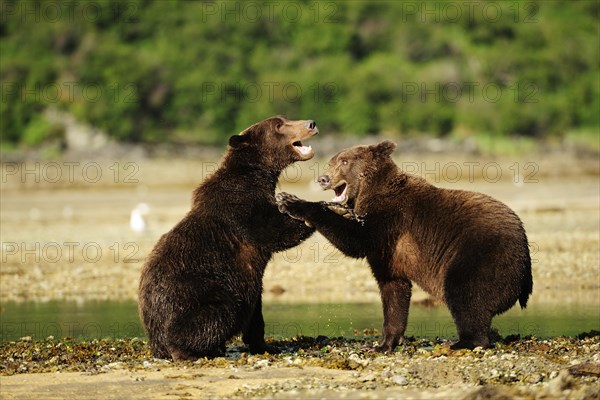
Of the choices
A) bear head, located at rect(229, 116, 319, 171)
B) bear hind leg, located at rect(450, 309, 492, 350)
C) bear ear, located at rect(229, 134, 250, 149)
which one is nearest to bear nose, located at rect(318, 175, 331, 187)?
bear head, located at rect(229, 116, 319, 171)

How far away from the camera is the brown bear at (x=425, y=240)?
34.0ft

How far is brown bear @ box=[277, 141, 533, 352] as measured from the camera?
1036 cm

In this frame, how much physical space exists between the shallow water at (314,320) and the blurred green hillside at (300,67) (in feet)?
110

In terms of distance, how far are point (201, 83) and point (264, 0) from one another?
34.8ft

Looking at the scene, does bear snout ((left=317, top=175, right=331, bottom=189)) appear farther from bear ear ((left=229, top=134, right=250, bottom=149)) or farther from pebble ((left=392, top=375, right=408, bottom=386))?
pebble ((left=392, top=375, right=408, bottom=386))

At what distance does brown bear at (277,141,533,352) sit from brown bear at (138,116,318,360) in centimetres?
34

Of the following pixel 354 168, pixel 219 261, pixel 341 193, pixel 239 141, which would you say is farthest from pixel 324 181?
pixel 219 261

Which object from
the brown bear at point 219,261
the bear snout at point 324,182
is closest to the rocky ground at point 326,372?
the brown bear at point 219,261

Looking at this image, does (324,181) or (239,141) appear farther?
(324,181)

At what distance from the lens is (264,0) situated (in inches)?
2430

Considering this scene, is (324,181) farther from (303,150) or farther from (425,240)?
(425,240)

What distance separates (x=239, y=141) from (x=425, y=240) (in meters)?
2.10

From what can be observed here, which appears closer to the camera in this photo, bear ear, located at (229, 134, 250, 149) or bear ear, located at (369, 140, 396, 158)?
bear ear, located at (229, 134, 250, 149)

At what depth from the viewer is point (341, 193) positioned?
11.9 meters
